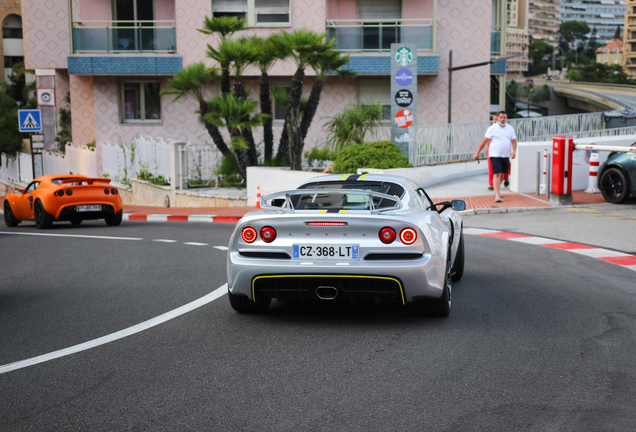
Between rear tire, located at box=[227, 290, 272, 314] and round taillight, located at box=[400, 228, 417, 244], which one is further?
rear tire, located at box=[227, 290, 272, 314]

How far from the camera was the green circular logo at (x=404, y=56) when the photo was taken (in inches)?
814

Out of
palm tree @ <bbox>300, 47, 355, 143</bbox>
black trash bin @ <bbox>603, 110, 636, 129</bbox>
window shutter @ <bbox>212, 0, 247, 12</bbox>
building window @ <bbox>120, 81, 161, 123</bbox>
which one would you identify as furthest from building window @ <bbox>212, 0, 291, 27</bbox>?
black trash bin @ <bbox>603, 110, 636, 129</bbox>

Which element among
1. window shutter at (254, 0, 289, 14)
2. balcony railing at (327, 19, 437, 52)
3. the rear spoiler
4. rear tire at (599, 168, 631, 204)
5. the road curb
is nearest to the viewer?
rear tire at (599, 168, 631, 204)

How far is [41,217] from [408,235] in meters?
12.5

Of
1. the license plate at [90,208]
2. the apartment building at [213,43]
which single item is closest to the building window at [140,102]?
the apartment building at [213,43]

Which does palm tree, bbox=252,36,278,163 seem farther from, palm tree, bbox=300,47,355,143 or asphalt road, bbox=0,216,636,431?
asphalt road, bbox=0,216,636,431

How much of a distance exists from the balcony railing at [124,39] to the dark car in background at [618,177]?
58.7 feet

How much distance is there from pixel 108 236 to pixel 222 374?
10309 mm

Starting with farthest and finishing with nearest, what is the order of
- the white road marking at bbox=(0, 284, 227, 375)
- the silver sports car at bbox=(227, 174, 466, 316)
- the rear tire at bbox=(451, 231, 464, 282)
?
1. the rear tire at bbox=(451, 231, 464, 282)
2. the silver sports car at bbox=(227, 174, 466, 316)
3. the white road marking at bbox=(0, 284, 227, 375)

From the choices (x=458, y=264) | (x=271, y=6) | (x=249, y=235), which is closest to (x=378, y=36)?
(x=271, y=6)

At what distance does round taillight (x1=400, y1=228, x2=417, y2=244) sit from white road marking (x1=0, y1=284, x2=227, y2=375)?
87.0 inches

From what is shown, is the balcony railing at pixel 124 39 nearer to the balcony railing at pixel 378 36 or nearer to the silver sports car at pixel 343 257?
the balcony railing at pixel 378 36

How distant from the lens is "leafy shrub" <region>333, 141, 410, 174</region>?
19.4m

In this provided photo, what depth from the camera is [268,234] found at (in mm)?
6551
